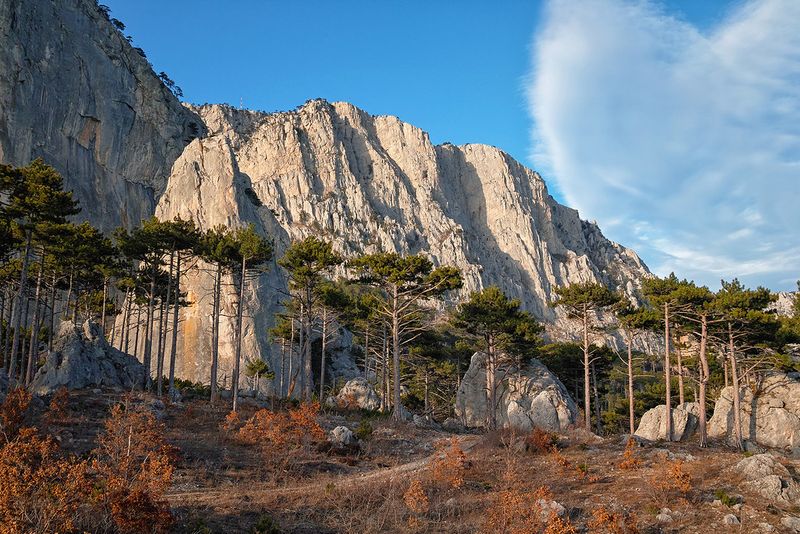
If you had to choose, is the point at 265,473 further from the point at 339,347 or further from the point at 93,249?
the point at 339,347

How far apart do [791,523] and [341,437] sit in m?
15.1

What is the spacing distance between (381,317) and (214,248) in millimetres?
13355

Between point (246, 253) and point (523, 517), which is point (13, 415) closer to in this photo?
point (523, 517)

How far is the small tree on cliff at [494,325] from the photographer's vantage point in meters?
37.9

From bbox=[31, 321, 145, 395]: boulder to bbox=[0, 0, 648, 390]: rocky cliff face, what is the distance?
70.8ft

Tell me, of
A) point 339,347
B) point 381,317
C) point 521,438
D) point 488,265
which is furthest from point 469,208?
point 521,438

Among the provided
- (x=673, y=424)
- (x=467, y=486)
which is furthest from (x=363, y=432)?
(x=673, y=424)

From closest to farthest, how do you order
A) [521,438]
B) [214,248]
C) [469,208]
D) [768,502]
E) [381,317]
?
[768,502], [521,438], [214,248], [381,317], [469,208]

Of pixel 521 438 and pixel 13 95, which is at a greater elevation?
pixel 13 95

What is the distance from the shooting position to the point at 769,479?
47.6ft

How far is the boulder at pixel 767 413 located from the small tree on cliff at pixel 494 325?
13.0 m

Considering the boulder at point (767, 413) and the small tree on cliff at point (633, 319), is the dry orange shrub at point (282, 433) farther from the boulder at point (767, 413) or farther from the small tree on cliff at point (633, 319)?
the boulder at point (767, 413)

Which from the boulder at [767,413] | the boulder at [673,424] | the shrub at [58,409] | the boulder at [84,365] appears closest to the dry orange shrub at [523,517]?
the shrub at [58,409]

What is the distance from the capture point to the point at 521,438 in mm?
21828
